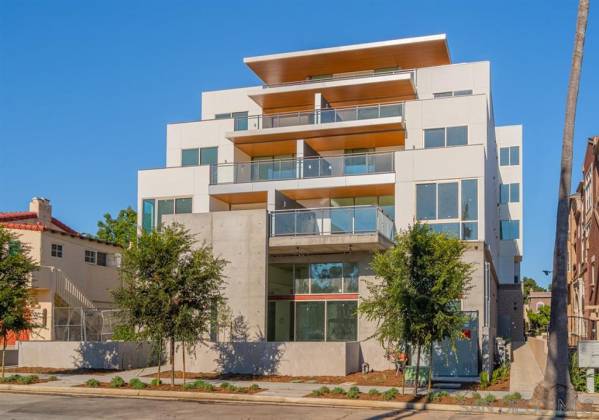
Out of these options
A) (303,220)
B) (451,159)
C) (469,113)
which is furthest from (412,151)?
(303,220)

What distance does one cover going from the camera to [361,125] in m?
34.8

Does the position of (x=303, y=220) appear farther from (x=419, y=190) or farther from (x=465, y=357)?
(x=465, y=357)

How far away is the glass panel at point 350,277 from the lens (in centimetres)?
2998

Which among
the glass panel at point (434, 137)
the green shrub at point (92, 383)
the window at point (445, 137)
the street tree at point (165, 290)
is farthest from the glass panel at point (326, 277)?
the green shrub at point (92, 383)

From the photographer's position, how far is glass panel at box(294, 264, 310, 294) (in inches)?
1214

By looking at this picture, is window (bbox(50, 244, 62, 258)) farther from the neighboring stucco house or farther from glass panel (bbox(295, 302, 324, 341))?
glass panel (bbox(295, 302, 324, 341))

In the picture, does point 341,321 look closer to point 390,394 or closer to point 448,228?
point 448,228

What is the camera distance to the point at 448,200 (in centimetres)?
3141

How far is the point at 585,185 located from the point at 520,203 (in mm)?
8714

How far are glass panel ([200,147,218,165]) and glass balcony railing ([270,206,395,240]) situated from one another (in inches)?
397

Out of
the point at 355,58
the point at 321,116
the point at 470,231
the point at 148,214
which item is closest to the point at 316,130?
the point at 321,116

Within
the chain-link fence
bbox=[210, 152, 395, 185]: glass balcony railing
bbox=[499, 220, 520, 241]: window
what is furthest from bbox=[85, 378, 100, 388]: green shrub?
bbox=[499, 220, 520, 241]: window

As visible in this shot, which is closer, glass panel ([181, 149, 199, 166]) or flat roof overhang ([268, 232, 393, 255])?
flat roof overhang ([268, 232, 393, 255])

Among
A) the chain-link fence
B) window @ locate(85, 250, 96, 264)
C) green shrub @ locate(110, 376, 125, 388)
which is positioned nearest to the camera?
green shrub @ locate(110, 376, 125, 388)
